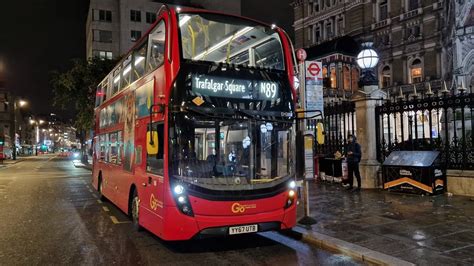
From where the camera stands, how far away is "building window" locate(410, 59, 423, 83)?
1726 inches

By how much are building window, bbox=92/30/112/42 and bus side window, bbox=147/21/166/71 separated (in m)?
68.3

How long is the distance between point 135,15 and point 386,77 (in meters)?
45.4

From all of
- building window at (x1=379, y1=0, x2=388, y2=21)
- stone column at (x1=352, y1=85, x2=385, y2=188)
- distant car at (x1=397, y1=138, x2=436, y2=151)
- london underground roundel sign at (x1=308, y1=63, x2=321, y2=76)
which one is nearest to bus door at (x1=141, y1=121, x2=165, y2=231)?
london underground roundel sign at (x1=308, y1=63, x2=321, y2=76)

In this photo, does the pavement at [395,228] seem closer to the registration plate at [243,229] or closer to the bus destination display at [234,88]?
the registration plate at [243,229]

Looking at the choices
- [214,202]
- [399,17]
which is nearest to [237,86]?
[214,202]

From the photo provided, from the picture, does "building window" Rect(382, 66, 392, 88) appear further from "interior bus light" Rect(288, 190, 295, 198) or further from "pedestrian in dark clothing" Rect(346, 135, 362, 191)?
"interior bus light" Rect(288, 190, 295, 198)

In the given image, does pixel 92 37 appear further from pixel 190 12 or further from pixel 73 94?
pixel 190 12

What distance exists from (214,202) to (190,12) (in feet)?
11.5

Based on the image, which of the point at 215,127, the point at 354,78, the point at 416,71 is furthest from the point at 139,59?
the point at 416,71

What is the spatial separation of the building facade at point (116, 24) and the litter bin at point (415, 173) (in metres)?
64.3

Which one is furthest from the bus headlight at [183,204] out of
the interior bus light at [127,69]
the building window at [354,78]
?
the building window at [354,78]

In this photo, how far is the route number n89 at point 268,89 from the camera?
7680mm

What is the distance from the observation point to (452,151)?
40.1 feet

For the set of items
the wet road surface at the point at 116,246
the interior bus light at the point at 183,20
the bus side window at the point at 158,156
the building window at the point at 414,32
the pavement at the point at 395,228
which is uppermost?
the building window at the point at 414,32
